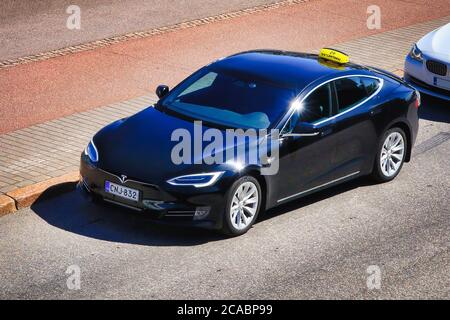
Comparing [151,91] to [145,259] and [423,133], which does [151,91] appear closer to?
[423,133]

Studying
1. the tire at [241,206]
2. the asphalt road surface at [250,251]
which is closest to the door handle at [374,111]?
the asphalt road surface at [250,251]

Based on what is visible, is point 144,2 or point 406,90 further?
point 144,2

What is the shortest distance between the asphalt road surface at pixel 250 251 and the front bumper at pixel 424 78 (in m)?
3.45

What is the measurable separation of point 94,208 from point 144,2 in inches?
389

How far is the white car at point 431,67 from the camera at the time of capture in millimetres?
14531

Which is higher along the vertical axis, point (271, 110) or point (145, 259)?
point (271, 110)

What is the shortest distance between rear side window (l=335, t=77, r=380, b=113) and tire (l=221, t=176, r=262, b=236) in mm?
1679

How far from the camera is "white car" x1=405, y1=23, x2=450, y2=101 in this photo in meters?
14.5

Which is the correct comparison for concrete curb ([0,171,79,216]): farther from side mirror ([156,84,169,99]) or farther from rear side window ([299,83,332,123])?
rear side window ([299,83,332,123])

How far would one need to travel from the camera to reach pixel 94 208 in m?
10.6

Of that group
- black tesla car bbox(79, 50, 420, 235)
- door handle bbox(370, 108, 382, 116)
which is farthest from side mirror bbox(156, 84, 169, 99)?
door handle bbox(370, 108, 382, 116)
